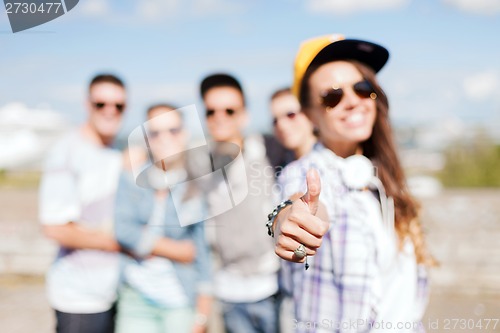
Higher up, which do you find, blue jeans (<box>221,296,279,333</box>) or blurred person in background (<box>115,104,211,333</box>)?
blurred person in background (<box>115,104,211,333</box>)

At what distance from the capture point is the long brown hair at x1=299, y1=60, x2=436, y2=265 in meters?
1.77

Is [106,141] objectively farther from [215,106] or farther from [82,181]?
[215,106]

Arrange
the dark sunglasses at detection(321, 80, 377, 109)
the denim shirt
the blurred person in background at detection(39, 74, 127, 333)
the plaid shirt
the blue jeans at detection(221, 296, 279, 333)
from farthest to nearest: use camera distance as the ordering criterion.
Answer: the blue jeans at detection(221, 296, 279, 333)
the denim shirt
the blurred person in background at detection(39, 74, 127, 333)
the dark sunglasses at detection(321, 80, 377, 109)
the plaid shirt

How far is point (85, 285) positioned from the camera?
2.21 metres

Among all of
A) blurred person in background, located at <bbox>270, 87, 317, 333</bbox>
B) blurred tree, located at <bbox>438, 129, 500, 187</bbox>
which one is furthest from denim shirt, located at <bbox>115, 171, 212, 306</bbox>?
blurred tree, located at <bbox>438, 129, 500, 187</bbox>

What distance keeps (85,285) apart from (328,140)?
1.18 m

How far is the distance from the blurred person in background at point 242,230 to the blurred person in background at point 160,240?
119mm

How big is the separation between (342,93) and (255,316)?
118 cm

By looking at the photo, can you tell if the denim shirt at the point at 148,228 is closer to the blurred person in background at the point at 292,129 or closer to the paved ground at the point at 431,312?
the blurred person in background at the point at 292,129

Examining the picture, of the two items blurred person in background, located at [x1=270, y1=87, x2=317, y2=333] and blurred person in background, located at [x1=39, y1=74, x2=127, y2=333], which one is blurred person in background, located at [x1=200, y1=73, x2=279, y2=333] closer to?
blurred person in background, located at [x1=270, y1=87, x2=317, y2=333]

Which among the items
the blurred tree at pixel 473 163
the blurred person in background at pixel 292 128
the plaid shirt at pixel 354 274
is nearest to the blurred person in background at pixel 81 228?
the blurred person in background at pixel 292 128

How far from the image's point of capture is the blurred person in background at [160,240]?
233 centimetres

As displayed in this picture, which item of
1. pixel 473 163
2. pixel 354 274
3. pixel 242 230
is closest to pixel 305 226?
pixel 354 274

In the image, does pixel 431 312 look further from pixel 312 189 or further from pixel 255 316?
pixel 312 189
